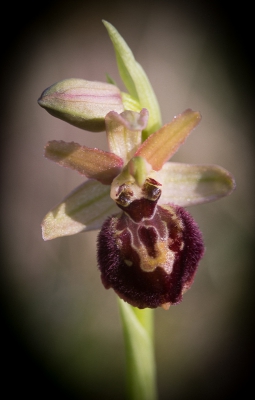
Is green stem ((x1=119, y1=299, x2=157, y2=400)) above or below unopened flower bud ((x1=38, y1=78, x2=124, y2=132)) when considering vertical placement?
below

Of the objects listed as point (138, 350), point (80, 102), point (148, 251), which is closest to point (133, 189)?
point (148, 251)

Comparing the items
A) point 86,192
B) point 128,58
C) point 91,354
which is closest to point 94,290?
point 91,354

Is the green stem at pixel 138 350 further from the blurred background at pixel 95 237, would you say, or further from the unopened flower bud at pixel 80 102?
the blurred background at pixel 95 237

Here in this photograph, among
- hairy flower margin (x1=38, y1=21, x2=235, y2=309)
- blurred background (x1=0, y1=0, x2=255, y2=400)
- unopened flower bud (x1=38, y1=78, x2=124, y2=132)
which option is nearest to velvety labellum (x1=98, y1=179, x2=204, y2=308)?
hairy flower margin (x1=38, y1=21, x2=235, y2=309)

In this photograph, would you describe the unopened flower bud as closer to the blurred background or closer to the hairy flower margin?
the hairy flower margin

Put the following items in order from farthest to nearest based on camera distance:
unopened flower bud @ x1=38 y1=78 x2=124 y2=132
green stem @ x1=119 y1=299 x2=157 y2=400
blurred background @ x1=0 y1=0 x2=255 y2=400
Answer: blurred background @ x1=0 y1=0 x2=255 y2=400 < green stem @ x1=119 y1=299 x2=157 y2=400 < unopened flower bud @ x1=38 y1=78 x2=124 y2=132
